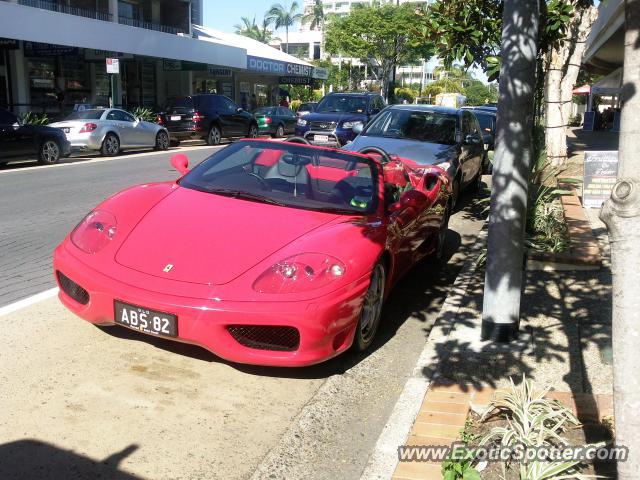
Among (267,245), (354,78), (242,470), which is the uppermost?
(354,78)

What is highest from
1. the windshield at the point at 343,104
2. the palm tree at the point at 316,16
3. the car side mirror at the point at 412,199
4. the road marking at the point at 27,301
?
the palm tree at the point at 316,16

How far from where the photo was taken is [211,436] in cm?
346

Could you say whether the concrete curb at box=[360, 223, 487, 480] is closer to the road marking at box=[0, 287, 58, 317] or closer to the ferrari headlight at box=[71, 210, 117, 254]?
the ferrari headlight at box=[71, 210, 117, 254]

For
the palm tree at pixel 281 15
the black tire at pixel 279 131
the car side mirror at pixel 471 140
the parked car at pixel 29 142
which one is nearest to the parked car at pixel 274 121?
the black tire at pixel 279 131

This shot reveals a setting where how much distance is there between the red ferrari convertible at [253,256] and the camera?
3785mm

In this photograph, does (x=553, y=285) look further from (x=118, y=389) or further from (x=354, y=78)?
(x=354, y=78)

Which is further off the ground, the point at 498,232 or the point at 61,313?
the point at 498,232

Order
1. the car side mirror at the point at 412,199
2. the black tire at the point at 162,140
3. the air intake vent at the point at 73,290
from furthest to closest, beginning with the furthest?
the black tire at the point at 162,140 < the car side mirror at the point at 412,199 < the air intake vent at the point at 73,290

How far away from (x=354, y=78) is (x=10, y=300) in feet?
199

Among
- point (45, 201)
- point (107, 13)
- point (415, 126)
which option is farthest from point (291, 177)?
point (107, 13)

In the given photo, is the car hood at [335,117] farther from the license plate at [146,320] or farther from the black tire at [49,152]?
the license plate at [146,320]

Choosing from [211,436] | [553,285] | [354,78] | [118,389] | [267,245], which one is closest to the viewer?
[211,436]

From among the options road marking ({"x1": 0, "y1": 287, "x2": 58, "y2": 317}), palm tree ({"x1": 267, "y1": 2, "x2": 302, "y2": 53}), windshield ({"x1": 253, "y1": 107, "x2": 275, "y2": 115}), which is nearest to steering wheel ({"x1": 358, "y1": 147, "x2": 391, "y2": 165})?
road marking ({"x1": 0, "y1": 287, "x2": 58, "y2": 317})

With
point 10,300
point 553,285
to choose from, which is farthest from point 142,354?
point 553,285
